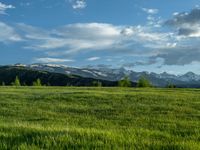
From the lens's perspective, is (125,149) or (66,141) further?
(66,141)

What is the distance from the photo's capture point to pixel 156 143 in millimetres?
10891

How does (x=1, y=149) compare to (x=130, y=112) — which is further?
(x=130, y=112)

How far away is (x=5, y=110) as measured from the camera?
28734 millimetres

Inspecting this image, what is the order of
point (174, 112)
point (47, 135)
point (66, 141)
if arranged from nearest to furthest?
point (66, 141)
point (47, 135)
point (174, 112)

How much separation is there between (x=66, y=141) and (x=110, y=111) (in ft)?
54.2

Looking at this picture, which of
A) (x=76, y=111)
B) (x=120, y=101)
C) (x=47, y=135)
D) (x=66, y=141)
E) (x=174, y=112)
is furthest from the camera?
(x=120, y=101)

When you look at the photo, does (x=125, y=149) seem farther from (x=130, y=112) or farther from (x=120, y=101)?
(x=120, y=101)

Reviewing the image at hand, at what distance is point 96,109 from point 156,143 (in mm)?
17890

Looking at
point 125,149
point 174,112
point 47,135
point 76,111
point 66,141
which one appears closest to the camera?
point 125,149

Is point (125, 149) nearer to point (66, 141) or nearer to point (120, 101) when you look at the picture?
point (66, 141)

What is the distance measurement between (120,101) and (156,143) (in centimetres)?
2402

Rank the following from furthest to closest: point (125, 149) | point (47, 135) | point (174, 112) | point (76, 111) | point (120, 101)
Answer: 1. point (120, 101)
2. point (76, 111)
3. point (174, 112)
4. point (47, 135)
5. point (125, 149)

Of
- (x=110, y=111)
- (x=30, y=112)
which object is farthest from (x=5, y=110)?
(x=110, y=111)

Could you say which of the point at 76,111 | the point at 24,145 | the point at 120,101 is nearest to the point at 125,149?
the point at 24,145
